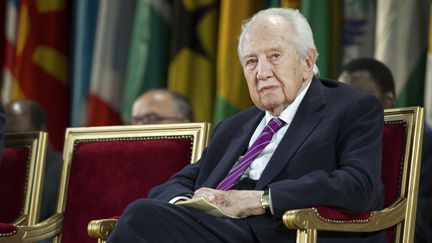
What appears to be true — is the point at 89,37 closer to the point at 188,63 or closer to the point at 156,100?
the point at 188,63

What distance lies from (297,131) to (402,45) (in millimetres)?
1652

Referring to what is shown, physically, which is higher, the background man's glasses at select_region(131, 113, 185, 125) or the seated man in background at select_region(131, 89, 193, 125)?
the seated man in background at select_region(131, 89, 193, 125)

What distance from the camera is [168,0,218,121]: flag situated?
5.33 metres

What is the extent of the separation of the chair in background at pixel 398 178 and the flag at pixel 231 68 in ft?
6.02

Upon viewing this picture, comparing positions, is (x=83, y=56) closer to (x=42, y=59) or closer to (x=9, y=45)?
(x=42, y=59)

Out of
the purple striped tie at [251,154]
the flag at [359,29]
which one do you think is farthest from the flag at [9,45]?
the purple striped tie at [251,154]

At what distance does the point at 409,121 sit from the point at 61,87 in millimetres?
3071

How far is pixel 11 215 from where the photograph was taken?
3922 mm

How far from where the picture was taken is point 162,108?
470cm

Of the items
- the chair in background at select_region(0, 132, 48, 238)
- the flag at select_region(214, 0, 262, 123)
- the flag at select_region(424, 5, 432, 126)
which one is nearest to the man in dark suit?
the chair in background at select_region(0, 132, 48, 238)

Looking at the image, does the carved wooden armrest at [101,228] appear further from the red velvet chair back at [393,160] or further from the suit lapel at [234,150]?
the red velvet chair back at [393,160]

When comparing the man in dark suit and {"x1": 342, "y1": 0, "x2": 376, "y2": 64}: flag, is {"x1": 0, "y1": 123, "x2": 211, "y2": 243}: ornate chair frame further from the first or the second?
{"x1": 342, "y1": 0, "x2": 376, "y2": 64}: flag

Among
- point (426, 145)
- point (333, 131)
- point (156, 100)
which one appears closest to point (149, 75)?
point (156, 100)

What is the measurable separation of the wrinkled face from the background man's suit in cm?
7
